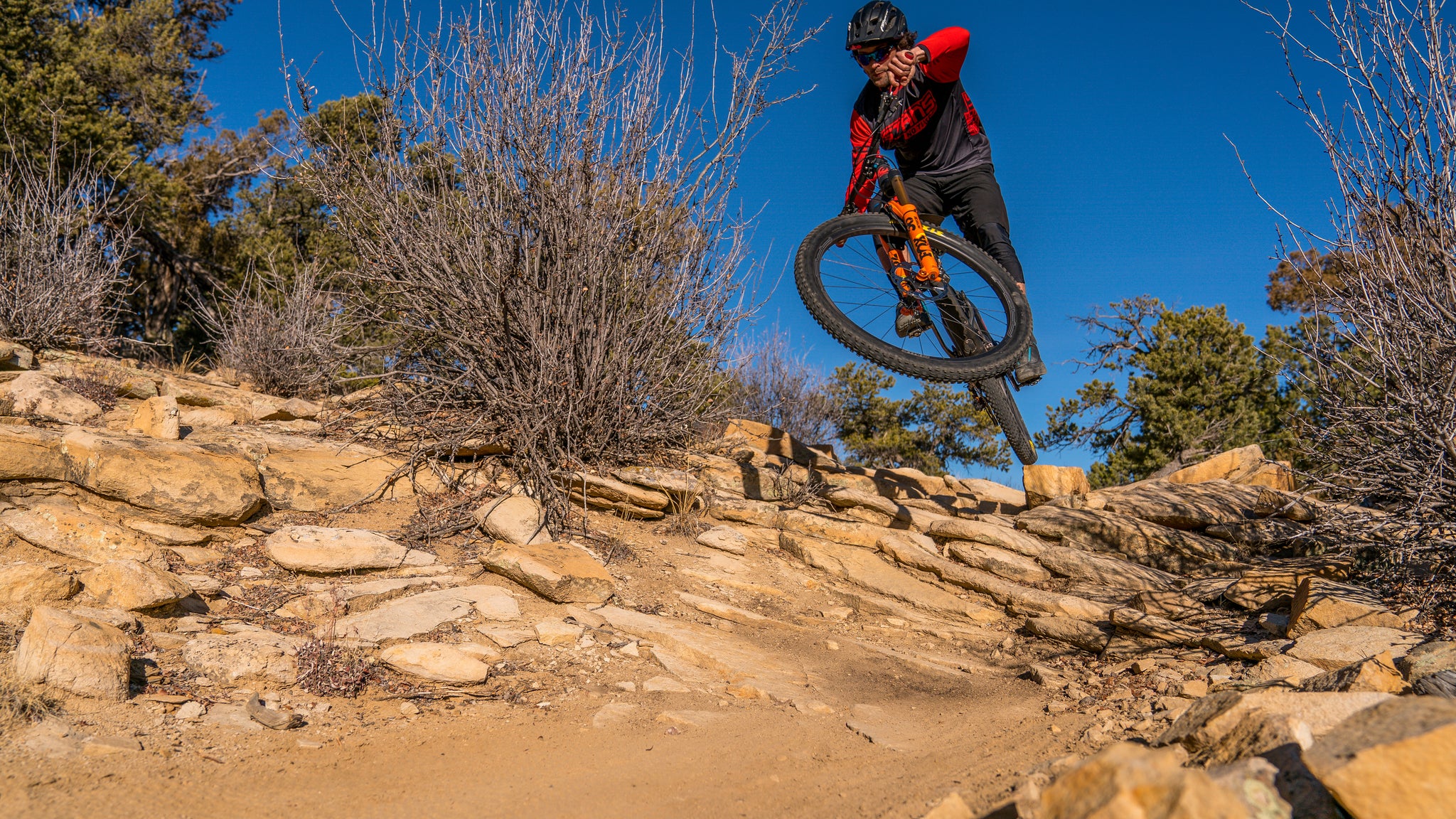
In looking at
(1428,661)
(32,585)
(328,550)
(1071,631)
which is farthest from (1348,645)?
(32,585)

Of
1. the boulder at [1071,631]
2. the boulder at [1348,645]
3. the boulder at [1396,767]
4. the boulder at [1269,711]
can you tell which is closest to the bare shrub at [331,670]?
the boulder at [1269,711]

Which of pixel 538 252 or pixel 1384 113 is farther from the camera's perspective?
pixel 538 252

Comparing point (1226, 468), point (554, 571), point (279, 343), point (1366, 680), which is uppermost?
point (1226, 468)

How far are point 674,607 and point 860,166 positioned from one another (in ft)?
8.98

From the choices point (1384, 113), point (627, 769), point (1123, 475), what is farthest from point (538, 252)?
point (1123, 475)

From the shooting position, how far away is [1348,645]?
149 inches

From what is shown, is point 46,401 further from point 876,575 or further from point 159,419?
point 876,575

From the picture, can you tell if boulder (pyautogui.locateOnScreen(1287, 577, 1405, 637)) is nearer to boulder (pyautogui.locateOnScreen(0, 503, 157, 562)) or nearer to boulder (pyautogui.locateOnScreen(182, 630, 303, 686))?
boulder (pyautogui.locateOnScreen(182, 630, 303, 686))

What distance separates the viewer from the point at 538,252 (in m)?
5.87

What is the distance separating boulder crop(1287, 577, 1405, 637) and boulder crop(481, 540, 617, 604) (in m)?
3.78

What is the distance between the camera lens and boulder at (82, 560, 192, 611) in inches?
134

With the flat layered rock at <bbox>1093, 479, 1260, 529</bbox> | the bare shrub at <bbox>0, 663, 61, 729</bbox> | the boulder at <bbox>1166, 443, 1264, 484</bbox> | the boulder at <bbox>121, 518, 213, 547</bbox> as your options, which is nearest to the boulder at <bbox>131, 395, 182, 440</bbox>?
the boulder at <bbox>121, 518, 213, 547</bbox>

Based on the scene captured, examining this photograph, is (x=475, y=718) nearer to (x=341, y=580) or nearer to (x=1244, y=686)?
(x=341, y=580)

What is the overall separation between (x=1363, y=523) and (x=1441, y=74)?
2515mm
